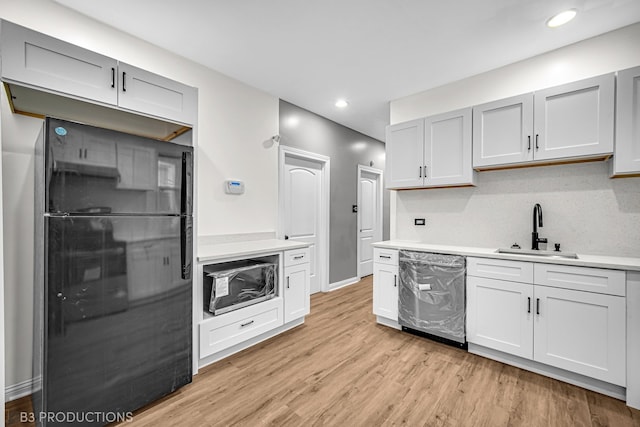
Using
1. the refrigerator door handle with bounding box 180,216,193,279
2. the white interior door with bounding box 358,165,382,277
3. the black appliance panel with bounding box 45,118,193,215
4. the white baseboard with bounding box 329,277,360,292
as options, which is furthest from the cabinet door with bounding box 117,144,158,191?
the white interior door with bounding box 358,165,382,277

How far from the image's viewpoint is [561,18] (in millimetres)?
2051

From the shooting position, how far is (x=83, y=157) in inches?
59.7

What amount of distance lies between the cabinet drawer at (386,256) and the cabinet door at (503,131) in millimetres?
1185

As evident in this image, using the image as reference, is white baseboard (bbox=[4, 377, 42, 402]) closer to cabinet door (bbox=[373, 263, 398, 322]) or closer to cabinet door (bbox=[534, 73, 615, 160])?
cabinet door (bbox=[373, 263, 398, 322])

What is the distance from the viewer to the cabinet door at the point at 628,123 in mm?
1957

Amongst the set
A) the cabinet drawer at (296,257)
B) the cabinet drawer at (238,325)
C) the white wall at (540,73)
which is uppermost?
the white wall at (540,73)

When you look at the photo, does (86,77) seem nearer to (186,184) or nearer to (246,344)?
(186,184)

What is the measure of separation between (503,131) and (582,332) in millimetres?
1716

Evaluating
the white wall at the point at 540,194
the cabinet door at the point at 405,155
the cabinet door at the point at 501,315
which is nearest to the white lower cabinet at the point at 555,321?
the cabinet door at the point at 501,315

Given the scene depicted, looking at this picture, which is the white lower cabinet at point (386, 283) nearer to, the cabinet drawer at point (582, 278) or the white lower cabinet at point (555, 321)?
the white lower cabinet at point (555, 321)

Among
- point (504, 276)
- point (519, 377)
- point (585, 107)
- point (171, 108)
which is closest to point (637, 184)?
point (585, 107)

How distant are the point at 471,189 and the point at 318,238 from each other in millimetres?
2208

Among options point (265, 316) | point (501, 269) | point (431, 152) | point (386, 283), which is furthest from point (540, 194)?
point (265, 316)

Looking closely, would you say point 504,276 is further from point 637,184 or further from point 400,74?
point 400,74
